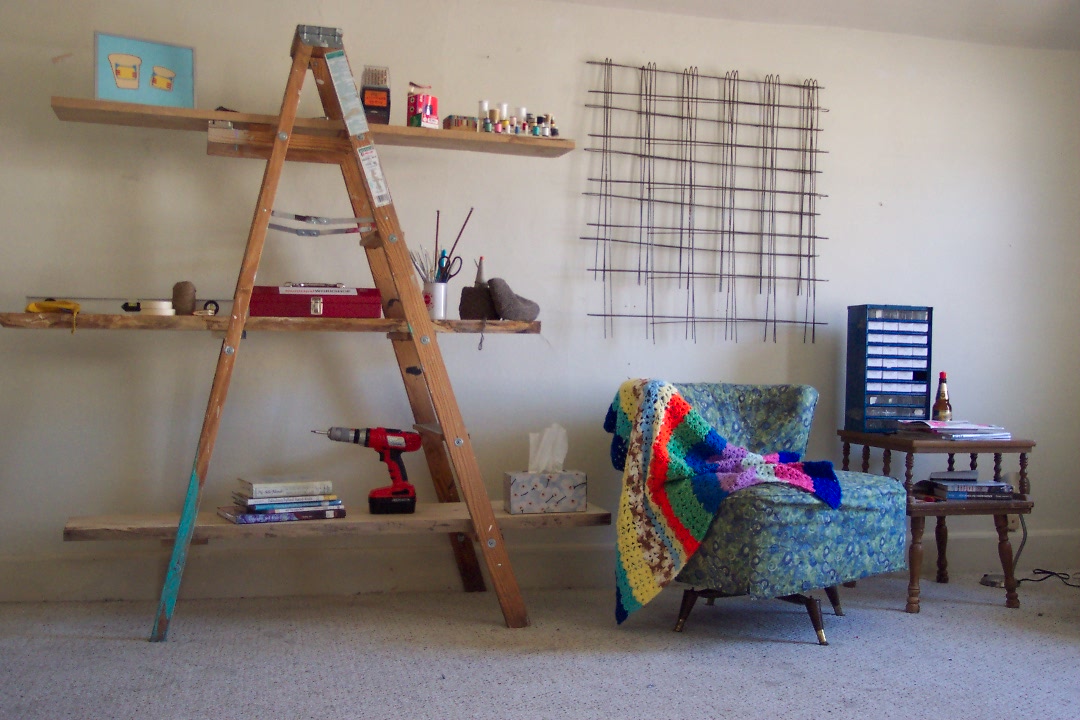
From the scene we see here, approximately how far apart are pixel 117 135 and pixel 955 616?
10.3 ft

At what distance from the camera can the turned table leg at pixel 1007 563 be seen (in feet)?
10.5

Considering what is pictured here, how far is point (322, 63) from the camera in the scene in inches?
108

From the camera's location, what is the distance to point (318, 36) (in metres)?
2.68

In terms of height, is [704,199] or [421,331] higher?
[704,199]

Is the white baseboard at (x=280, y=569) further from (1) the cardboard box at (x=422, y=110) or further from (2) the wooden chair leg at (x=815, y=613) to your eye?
(1) the cardboard box at (x=422, y=110)

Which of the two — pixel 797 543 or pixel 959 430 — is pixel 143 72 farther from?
pixel 959 430

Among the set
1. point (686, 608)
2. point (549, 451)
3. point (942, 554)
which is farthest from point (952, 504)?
point (549, 451)

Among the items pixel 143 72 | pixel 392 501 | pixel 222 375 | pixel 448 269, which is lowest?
pixel 392 501

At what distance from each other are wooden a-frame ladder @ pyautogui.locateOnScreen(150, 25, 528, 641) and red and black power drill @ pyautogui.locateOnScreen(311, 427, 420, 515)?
0.10 m

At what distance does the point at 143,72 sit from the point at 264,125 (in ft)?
1.27

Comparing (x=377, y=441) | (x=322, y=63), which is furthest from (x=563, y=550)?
(x=322, y=63)

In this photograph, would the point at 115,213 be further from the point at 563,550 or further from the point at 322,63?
the point at 563,550

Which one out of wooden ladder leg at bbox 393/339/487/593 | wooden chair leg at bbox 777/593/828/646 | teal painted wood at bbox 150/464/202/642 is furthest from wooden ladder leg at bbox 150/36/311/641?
wooden chair leg at bbox 777/593/828/646

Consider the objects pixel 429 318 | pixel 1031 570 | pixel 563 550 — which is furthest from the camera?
pixel 1031 570
